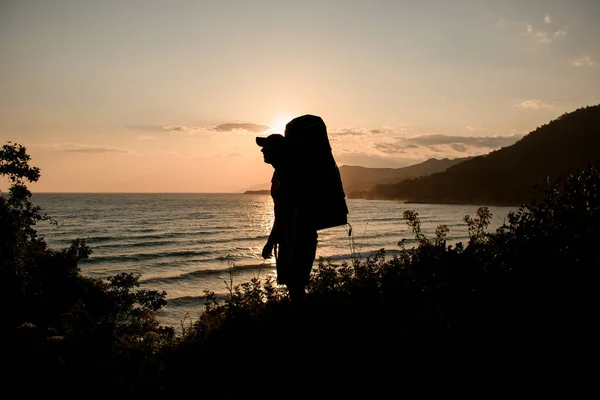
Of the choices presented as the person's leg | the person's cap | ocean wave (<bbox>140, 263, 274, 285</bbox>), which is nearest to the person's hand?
the person's leg

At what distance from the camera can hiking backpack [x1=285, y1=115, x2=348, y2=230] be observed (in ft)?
16.1

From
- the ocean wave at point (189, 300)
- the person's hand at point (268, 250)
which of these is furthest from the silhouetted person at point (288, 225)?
the ocean wave at point (189, 300)

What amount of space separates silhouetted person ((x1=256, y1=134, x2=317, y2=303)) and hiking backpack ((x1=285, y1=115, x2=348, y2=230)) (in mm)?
87

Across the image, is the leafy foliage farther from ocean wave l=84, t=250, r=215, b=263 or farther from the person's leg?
ocean wave l=84, t=250, r=215, b=263

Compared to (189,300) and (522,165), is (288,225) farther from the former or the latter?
(522,165)

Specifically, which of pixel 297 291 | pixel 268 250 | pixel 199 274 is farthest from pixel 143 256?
pixel 297 291

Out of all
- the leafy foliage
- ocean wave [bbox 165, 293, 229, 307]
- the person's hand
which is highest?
the person's hand

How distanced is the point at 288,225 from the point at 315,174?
0.82 metres

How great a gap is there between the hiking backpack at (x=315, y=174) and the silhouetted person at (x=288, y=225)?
87mm

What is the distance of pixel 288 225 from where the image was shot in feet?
17.2

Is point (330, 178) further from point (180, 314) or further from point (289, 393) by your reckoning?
point (180, 314)

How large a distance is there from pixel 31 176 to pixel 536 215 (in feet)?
35.0

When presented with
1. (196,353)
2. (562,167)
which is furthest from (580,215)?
(562,167)

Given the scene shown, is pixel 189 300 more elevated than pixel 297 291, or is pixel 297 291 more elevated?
pixel 297 291
